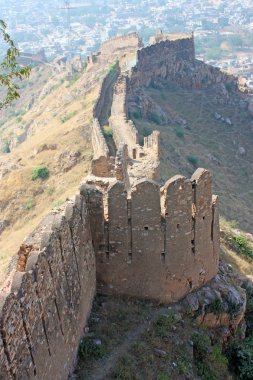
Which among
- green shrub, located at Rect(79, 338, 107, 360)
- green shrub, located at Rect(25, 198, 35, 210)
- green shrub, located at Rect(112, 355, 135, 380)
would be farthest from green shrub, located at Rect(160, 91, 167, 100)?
green shrub, located at Rect(112, 355, 135, 380)

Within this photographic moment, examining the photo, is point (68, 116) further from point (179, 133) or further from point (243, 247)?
point (243, 247)

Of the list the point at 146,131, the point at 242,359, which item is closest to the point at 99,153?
the point at 146,131

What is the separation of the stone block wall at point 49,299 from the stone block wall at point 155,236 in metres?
0.49

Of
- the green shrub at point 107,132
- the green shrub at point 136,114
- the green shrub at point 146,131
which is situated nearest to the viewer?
the green shrub at point 107,132

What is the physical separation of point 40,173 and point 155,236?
20.3 meters

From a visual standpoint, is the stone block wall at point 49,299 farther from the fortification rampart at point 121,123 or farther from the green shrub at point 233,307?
the fortification rampart at point 121,123

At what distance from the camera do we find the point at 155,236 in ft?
44.2

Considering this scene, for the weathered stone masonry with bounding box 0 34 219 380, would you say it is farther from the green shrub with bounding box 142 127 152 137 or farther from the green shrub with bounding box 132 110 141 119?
the green shrub with bounding box 132 110 141 119

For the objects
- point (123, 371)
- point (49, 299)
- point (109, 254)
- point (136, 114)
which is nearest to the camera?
point (49, 299)

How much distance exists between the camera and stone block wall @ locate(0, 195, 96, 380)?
28.3ft

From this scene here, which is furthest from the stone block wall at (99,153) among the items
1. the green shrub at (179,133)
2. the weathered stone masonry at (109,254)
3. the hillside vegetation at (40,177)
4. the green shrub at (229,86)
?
the green shrub at (229,86)

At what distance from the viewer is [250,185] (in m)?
47.1

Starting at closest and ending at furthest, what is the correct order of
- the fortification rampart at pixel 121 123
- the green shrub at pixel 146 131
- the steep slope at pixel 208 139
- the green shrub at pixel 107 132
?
the fortification rampart at pixel 121 123
the green shrub at pixel 107 132
the steep slope at pixel 208 139
the green shrub at pixel 146 131

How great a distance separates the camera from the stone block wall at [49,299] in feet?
28.3
